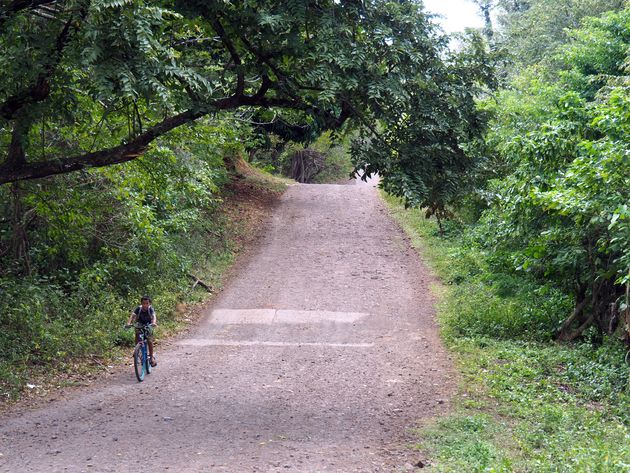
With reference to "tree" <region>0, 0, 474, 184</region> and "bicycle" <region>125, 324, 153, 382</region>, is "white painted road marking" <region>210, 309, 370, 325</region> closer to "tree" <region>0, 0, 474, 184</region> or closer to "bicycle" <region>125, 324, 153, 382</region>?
"bicycle" <region>125, 324, 153, 382</region>

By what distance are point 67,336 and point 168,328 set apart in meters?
2.72

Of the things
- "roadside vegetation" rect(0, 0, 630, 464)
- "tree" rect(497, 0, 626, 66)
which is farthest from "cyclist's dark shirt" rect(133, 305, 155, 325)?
"tree" rect(497, 0, 626, 66)

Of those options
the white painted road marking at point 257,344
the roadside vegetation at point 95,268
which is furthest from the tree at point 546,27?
the white painted road marking at point 257,344

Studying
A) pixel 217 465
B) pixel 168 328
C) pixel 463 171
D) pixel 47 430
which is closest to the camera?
pixel 217 465

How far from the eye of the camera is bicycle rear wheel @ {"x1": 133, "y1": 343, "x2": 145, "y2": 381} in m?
11.3

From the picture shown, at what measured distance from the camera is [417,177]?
31.9 ft

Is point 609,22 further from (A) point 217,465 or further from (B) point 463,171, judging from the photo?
(A) point 217,465

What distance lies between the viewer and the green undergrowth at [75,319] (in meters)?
11.5

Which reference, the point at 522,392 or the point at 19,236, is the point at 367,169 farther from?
the point at 19,236

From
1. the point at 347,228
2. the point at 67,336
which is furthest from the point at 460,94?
the point at 347,228

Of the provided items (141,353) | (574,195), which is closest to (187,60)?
(141,353)

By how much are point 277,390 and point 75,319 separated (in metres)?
4.79

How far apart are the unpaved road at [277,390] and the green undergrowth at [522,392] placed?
46 cm

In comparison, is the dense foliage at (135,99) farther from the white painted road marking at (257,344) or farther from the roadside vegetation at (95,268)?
the white painted road marking at (257,344)
